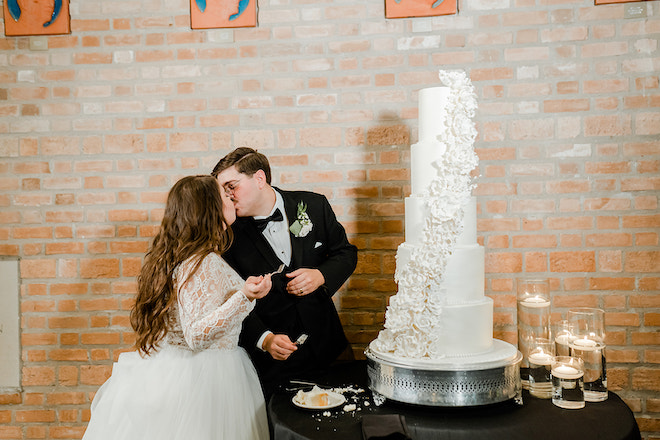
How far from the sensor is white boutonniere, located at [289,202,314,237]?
241cm

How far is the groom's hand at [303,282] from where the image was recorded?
2.19 metres

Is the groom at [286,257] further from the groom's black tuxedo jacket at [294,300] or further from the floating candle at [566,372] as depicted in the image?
the floating candle at [566,372]

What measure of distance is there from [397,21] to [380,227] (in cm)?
111

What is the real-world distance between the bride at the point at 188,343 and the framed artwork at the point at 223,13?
43.6 inches

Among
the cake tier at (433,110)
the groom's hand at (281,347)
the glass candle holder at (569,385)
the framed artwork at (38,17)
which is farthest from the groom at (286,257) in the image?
the framed artwork at (38,17)

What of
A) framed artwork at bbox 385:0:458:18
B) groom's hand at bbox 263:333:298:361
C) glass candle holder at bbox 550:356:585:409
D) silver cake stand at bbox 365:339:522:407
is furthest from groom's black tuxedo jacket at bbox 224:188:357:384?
framed artwork at bbox 385:0:458:18

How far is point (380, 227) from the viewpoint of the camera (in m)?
2.73

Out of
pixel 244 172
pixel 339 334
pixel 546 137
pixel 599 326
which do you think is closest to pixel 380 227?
pixel 339 334

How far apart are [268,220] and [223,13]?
1.21m

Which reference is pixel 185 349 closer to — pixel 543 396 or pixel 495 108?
pixel 543 396

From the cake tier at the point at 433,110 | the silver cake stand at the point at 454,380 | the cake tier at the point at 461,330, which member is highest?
the cake tier at the point at 433,110

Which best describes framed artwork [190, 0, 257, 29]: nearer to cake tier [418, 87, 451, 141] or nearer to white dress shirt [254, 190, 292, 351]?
white dress shirt [254, 190, 292, 351]

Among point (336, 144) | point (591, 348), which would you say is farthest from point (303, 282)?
point (591, 348)

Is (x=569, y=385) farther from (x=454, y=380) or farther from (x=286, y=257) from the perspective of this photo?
(x=286, y=257)
